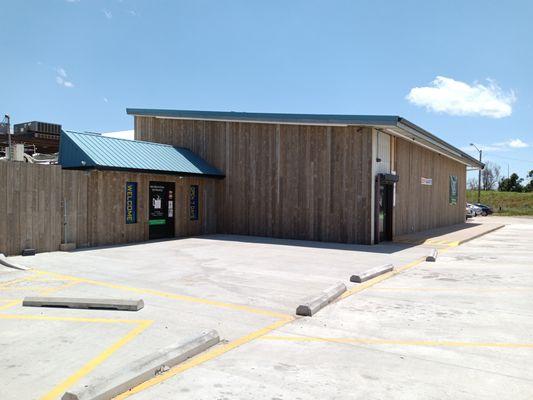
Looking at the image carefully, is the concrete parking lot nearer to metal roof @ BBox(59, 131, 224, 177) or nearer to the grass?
metal roof @ BBox(59, 131, 224, 177)

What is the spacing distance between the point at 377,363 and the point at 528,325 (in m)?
2.90

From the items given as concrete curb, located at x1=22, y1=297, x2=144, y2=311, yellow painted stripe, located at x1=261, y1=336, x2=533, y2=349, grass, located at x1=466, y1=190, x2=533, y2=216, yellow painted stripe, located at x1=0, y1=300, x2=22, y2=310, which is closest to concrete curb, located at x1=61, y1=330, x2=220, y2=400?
yellow painted stripe, located at x1=261, y1=336, x2=533, y2=349

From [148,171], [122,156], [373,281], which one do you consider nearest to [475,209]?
[148,171]

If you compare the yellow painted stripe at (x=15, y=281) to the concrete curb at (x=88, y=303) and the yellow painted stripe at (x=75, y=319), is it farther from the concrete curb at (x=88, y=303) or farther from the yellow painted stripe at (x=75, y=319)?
the yellow painted stripe at (x=75, y=319)

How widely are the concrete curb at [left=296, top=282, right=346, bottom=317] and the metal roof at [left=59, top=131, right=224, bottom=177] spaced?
921 cm

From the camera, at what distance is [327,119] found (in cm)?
1672

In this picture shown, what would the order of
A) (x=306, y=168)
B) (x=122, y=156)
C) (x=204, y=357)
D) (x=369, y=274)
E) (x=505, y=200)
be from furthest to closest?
(x=505, y=200) < (x=306, y=168) < (x=122, y=156) < (x=369, y=274) < (x=204, y=357)

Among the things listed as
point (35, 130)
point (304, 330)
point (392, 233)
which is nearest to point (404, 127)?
point (392, 233)

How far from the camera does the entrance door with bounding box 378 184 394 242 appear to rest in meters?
18.5

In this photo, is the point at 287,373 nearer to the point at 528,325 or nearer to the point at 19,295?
the point at 528,325

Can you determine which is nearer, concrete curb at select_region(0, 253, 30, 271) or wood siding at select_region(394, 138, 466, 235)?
concrete curb at select_region(0, 253, 30, 271)

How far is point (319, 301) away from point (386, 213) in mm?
12424

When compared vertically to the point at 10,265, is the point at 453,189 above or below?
above

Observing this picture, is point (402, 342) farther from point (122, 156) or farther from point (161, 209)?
point (161, 209)
